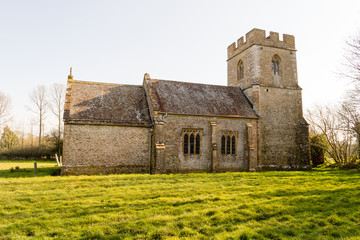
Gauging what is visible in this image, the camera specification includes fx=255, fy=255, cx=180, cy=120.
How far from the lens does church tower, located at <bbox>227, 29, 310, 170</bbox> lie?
23.9m

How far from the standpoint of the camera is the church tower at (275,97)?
78.5 ft

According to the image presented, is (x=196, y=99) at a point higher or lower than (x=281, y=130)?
higher

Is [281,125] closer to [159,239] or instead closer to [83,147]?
[83,147]

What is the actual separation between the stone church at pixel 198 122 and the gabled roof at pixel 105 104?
0.24ft

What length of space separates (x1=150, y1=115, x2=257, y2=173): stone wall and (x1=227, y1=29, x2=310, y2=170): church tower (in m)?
2.06

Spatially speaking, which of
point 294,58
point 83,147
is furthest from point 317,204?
point 294,58

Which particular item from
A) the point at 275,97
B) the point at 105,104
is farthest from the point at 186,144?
the point at 275,97

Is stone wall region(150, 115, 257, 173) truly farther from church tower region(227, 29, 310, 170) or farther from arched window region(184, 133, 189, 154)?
church tower region(227, 29, 310, 170)

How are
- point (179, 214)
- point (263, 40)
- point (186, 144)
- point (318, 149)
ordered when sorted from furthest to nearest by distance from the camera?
point (318, 149)
point (263, 40)
point (186, 144)
point (179, 214)

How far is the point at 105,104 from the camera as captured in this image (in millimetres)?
21266

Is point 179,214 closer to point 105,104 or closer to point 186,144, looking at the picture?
point 186,144

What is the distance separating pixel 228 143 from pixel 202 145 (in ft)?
8.34

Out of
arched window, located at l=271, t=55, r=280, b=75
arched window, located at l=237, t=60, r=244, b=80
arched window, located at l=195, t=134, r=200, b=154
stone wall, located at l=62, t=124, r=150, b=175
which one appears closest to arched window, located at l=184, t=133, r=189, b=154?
arched window, located at l=195, t=134, r=200, b=154

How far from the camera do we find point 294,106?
25531 millimetres
